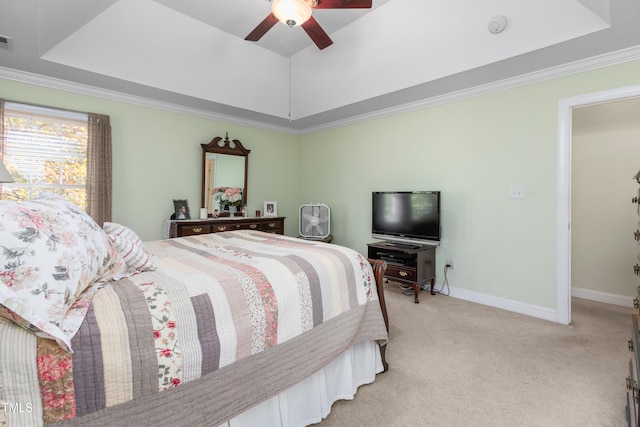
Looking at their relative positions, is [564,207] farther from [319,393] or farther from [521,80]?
[319,393]

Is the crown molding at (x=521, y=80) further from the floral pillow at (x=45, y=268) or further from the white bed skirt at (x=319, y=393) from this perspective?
the floral pillow at (x=45, y=268)

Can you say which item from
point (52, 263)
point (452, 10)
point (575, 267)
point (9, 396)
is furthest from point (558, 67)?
point (9, 396)

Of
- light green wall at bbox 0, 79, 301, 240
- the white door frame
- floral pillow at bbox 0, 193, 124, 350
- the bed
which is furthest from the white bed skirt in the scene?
light green wall at bbox 0, 79, 301, 240

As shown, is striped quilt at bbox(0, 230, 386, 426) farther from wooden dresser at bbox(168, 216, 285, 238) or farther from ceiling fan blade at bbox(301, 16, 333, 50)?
wooden dresser at bbox(168, 216, 285, 238)

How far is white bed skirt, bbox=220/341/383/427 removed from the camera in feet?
4.39

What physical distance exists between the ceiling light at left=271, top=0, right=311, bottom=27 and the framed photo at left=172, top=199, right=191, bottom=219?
274cm

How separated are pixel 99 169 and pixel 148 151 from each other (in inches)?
23.7

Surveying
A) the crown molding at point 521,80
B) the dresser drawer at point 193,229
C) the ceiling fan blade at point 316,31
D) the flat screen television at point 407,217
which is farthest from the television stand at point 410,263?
the ceiling fan blade at point 316,31

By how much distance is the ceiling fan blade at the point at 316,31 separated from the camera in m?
2.40

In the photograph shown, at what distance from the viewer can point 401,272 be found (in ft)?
11.2

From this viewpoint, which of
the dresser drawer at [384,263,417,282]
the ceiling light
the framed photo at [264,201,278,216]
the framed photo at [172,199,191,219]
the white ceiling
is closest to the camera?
the ceiling light

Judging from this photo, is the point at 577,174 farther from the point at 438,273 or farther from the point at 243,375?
the point at 243,375

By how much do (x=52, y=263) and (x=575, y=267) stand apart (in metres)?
4.73

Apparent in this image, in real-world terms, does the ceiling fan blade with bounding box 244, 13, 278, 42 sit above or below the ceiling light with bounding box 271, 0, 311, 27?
above
